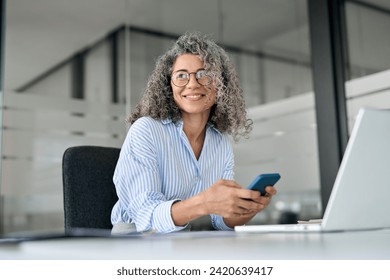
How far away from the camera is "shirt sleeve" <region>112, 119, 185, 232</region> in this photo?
151 cm

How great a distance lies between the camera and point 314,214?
12.3ft

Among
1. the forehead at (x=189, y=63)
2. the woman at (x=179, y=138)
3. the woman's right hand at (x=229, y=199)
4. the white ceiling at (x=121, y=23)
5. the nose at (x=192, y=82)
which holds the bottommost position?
the woman's right hand at (x=229, y=199)

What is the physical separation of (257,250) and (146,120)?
1.20m

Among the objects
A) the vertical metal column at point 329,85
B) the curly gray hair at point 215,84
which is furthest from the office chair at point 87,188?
the vertical metal column at point 329,85

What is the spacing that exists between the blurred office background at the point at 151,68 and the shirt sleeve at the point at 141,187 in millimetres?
1927

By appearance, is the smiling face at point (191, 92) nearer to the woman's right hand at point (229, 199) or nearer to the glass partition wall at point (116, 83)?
the woman's right hand at point (229, 199)

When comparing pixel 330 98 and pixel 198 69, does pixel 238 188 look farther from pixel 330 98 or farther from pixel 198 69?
pixel 330 98

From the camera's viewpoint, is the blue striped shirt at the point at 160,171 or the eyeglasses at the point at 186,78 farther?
the eyeglasses at the point at 186,78

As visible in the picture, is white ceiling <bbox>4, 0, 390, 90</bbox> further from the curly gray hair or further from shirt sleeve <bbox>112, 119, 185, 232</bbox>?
shirt sleeve <bbox>112, 119, 185, 232</bbox>

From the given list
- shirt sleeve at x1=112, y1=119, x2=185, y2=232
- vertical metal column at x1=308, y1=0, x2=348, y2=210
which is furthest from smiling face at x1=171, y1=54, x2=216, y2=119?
vertical metal column at x1=308, y1=0, x2=348, y2=210

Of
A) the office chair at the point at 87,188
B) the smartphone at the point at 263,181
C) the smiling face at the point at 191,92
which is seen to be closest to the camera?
the smartphone at the point at 263,181

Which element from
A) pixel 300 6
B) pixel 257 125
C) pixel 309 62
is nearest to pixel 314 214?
pixel 257 125

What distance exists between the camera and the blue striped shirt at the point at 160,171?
157 cm

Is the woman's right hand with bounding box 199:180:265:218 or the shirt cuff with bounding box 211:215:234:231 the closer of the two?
the woman's right hand with bounding box 199:180:265:218
